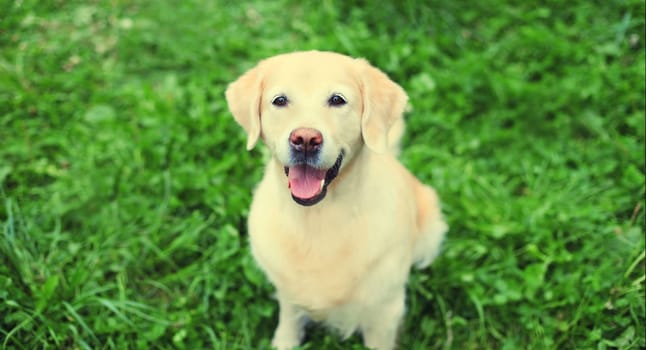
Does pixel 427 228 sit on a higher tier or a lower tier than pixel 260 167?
lower

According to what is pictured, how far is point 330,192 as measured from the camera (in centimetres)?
268

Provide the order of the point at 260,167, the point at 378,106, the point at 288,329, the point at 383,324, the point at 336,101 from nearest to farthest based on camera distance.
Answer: the point at 336,101
the point at 378,106
the point at 383,324
the point at 288,329
the point at 260,167

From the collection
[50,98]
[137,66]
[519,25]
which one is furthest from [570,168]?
[50,98]

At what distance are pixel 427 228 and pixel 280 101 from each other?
1.39m

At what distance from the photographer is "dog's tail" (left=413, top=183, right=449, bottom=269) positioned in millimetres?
3418

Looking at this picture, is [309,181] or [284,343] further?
[284,343]

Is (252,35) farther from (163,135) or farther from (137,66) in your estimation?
(163,135)

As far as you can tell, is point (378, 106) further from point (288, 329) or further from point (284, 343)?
point (284, 343)

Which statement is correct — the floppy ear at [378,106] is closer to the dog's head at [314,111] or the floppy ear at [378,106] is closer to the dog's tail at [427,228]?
the dog's head at [314,111]

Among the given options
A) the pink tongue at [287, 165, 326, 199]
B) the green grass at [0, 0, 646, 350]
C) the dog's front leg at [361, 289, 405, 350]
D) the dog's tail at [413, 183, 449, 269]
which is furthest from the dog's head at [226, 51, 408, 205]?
the green grass at [0, 0, 646, 350]

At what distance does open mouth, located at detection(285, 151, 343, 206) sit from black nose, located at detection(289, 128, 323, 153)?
17 centimetres

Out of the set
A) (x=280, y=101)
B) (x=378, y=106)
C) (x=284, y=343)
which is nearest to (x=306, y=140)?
(x=280, y=101)

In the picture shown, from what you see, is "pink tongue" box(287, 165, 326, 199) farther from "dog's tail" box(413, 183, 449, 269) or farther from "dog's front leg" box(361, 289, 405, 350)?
"dog's tail" box(413, 183, 449, 269)

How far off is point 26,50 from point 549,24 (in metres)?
4.17
